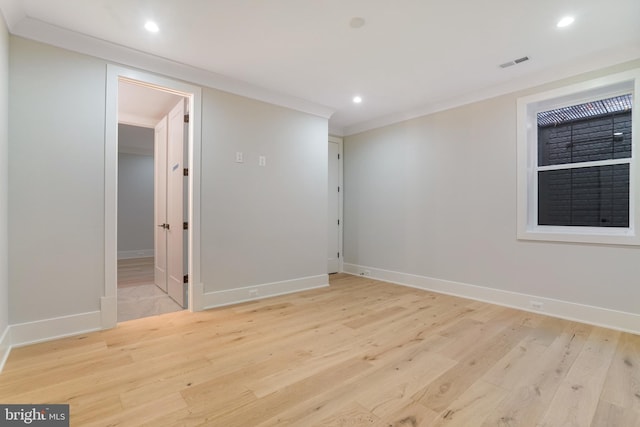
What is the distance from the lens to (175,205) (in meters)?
3.62

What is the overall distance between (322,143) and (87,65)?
2.75 metres

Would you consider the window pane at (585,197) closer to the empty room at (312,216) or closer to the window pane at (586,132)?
the empty room at (312,216)

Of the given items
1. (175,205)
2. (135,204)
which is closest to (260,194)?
(175,205)

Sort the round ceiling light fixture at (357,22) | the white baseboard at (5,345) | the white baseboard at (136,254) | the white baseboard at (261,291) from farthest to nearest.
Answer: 1. the white baseboard at (136,254)
2. the white baseboard at (261,291)
3. the round ceiling light fixture at (357,22)
4. the white baseboard at (5,345)

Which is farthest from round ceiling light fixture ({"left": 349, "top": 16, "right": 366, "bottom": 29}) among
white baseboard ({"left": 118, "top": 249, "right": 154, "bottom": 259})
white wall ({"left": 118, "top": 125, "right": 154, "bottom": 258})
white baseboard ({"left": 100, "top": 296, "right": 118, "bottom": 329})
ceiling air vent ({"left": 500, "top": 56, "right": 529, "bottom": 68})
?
white baseboard ({"left": 118, "top": 249, "right": 154, "bottom": 259})

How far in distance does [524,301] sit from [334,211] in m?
3.06

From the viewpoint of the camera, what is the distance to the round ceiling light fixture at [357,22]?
90.9 inches

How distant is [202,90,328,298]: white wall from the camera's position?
335 cm

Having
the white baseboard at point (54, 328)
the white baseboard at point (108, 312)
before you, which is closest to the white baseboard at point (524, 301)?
the white baseboard at point (108, 312)

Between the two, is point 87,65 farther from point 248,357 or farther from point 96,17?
point 248,357

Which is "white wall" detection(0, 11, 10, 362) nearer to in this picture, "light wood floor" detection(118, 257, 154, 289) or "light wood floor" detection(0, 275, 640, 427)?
"light wood floor" detection(0, 275, 640, 427)

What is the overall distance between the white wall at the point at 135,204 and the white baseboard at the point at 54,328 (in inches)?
210

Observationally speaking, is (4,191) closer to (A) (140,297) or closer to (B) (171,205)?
(B) (171,205)

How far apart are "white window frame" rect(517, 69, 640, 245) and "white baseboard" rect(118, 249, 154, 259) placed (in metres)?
7.93
